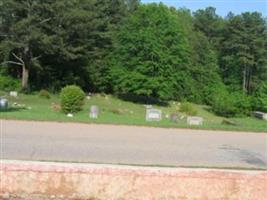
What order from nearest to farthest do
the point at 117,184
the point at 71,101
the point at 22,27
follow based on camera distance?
the point at 117,184 < the point at 71,101 < the point at 22,27

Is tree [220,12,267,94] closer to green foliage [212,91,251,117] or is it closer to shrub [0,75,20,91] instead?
green foliage [212,91,251,117]

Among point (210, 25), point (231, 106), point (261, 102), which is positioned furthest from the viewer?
point (210, 25)

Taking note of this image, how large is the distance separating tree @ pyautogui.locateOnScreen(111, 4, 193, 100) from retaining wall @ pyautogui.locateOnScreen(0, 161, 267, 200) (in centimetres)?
5099

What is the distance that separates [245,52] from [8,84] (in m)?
36.3

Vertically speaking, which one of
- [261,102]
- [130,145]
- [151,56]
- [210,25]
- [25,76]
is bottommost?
[130,145]

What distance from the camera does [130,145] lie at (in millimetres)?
14016

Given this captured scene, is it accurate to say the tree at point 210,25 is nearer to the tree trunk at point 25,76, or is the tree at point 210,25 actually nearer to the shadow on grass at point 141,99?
the shadow on grass at point 141,99

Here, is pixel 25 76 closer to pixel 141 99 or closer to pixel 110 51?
pixel 110 51

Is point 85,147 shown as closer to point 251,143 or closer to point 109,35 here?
point 251,143

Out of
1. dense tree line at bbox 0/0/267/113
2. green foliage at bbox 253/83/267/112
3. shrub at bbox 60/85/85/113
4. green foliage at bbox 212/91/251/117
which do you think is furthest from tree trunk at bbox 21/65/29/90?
shrub at bbox 60/85/85/113

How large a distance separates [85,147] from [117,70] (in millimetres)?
46732

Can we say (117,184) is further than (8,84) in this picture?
No

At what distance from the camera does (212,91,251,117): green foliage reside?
167 ft

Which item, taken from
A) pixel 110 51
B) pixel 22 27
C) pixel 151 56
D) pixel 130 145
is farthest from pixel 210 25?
pixel 130 145
